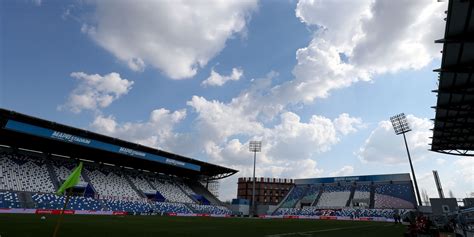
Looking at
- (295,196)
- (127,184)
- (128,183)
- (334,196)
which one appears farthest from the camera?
(295,196)

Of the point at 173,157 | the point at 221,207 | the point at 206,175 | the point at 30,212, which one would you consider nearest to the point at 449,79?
the point at 30,212

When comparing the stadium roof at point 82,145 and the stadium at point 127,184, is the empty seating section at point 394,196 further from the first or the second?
the stadium roof at point 82,145

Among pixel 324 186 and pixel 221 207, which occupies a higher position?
pixel 324 186

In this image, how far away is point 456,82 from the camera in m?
19.1

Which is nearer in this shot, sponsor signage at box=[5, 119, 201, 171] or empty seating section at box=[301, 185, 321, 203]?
sponsor signage at box=[5, 119, 201, 171]

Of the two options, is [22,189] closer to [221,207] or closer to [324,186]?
[221,207]

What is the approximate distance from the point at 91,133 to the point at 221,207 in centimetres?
3662

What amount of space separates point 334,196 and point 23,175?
64.2 metres

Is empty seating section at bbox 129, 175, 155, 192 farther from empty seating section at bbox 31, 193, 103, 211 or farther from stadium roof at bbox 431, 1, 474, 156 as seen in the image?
stadium roof at bbox 431, 1, 474, 156

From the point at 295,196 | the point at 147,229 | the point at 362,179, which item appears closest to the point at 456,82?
the point at 147,229

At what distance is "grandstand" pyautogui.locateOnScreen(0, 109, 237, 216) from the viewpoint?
4375 centimetres

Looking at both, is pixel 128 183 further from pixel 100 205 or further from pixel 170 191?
pixel 100 205

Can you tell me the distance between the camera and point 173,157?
218 feet

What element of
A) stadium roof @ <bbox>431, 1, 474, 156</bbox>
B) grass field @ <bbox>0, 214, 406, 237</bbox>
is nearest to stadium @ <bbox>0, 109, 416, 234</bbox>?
grass field @ <bbox>0, 214, 406, 237</bbox>
